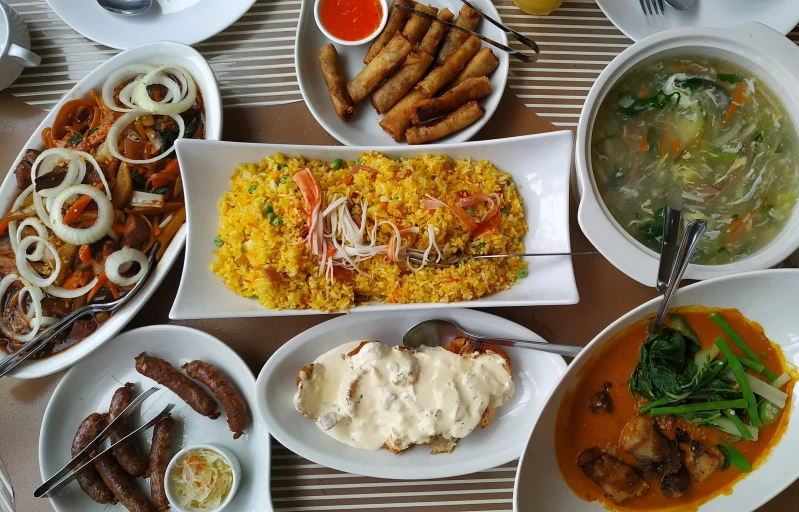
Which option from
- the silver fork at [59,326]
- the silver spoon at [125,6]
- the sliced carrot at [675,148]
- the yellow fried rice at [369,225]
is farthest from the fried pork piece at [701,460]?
the silver spoon at [125,6]

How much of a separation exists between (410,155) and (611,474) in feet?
5.04

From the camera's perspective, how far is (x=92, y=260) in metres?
2.09

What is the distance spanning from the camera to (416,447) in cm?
206

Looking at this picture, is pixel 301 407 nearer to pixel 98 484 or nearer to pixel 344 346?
pixel 344 346

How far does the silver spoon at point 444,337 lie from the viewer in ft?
6.51

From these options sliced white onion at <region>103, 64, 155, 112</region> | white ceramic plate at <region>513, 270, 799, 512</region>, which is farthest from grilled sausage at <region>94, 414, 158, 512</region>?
white ceramic plate at <region>513, 270, 799, 512</region>

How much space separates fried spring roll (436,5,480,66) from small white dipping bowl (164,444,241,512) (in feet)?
6.54

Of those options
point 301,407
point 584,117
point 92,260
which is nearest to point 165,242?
point 92,260

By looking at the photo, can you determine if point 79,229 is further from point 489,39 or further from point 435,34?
point 489,39

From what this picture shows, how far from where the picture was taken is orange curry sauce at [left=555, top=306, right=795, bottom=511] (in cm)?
193

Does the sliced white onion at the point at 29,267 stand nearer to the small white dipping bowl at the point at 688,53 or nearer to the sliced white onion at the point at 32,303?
the sliced white onion at the point at 32,303

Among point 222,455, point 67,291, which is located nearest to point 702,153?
point 222,455

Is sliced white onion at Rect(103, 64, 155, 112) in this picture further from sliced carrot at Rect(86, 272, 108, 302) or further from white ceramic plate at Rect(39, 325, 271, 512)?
white ceramic plate at Rect(39, 325, 271, 512)

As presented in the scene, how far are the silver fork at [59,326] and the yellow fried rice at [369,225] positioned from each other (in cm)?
35
